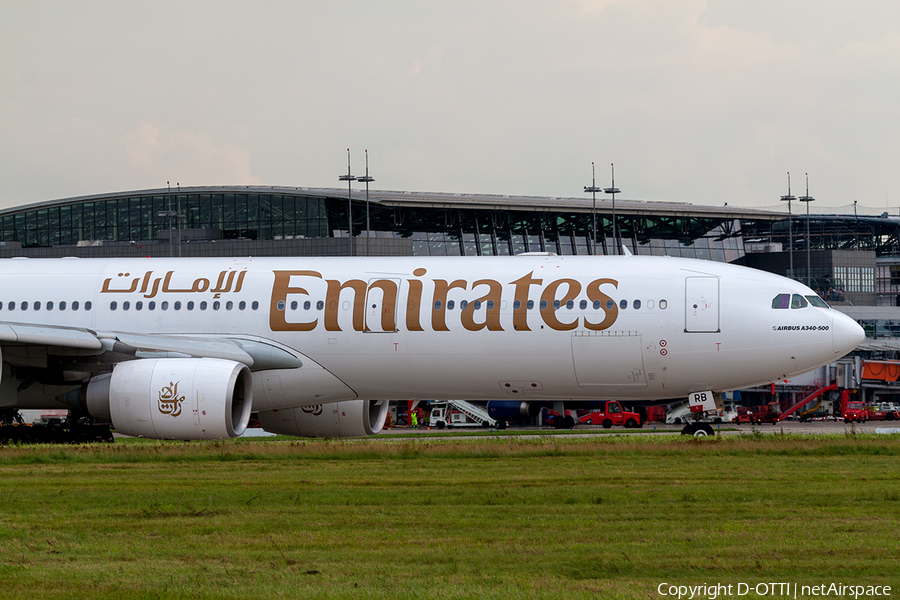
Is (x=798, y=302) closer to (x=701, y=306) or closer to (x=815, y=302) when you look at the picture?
(x=815, y=302)

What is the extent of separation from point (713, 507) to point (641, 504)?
0.86 meters

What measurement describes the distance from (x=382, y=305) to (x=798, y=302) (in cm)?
893

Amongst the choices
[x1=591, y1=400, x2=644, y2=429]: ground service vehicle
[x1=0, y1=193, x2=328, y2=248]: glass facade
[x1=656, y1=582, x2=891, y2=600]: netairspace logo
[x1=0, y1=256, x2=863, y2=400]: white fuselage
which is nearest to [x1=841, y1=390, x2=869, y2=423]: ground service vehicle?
[x1=591, y1=400, x2=644, y2=429]: ground service vehicle

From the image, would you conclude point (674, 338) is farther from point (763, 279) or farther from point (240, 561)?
point (240, 561)

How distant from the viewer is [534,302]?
24.5 meters

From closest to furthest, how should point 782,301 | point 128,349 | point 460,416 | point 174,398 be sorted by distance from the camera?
point 174,398, point 782,301, point 128,349, point 460,416

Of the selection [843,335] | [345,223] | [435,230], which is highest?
[345,223]

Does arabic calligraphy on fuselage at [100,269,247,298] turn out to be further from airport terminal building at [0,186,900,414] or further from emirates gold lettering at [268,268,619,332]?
airport terminal building at [0,186,900,414]

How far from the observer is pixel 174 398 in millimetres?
23656

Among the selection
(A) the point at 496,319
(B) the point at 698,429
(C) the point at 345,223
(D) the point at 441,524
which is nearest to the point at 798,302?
(B) the point at 698,429

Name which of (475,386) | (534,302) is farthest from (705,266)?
(475,386)

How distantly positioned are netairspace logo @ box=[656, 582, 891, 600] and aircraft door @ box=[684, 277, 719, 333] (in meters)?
15.1

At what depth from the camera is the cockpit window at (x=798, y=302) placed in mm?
24094

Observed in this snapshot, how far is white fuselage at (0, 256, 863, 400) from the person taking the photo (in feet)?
78.7
